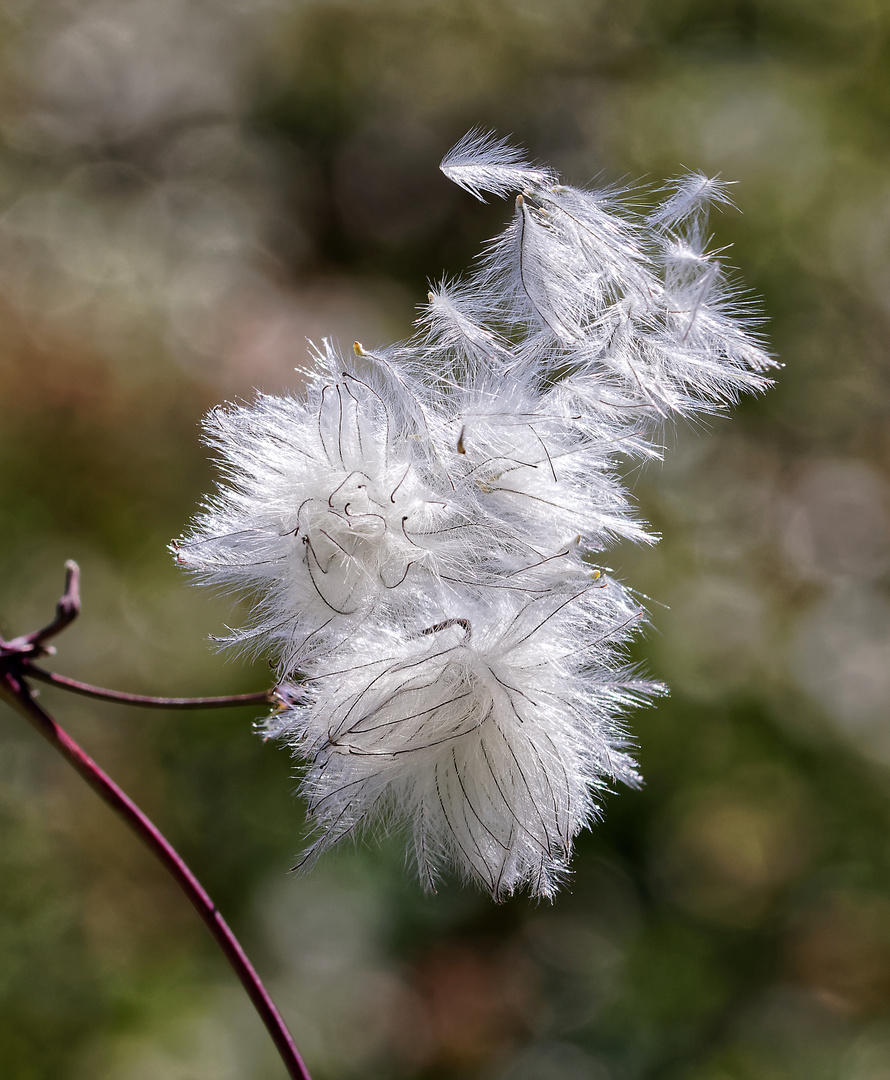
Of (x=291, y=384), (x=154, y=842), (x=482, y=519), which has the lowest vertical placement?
(x=154, y=842)

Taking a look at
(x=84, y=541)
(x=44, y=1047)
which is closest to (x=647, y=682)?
(x=44, y=1047)

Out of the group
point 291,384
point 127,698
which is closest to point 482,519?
point 127,698

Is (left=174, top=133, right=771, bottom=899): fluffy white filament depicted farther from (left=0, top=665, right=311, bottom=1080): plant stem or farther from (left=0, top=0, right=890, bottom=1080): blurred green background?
(left=0, top=0, right=890, bottom=1080): blurred green background

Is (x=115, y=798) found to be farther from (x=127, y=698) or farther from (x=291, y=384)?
(x=291, y=384)

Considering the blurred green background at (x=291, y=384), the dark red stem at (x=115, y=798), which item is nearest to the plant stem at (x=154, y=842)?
the dark red stem at (x=115, y=798)

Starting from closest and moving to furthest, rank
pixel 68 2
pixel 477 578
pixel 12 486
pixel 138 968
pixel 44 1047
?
pixel 477 578
pixel 44 1047
pixel 138 968
pixel 12 486
pixel 68 2

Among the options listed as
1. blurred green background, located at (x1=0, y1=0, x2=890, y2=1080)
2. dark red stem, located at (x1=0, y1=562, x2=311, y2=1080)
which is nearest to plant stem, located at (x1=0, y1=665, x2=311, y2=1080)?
dark red stem, located at (x1=0, y1=562, x2=311, y2=1080)

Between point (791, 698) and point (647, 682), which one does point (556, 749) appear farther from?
point (791, 698)
